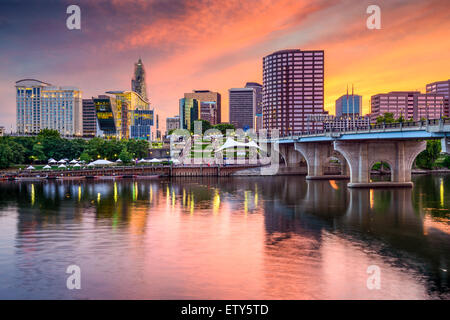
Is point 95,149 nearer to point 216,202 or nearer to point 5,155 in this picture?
point 5,155

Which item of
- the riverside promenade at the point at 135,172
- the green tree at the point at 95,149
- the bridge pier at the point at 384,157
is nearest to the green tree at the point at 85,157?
the green tree at the point at 95,149

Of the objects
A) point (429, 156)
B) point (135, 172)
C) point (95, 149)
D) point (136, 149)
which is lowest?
point (135, 172)

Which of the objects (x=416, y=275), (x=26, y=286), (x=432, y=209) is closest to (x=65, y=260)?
(x=26, y=286)

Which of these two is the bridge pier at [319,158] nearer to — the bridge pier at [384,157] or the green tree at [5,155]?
the bridge pier at [384,157]

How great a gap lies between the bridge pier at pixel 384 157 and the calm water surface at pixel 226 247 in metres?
12.2

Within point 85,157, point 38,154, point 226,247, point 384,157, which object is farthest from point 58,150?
point 226,247

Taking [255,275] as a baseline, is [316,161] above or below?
above

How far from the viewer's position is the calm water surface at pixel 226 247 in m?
27.5

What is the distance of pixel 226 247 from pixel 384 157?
5736 cm

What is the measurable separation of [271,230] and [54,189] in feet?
201

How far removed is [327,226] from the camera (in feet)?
159

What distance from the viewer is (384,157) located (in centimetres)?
8400

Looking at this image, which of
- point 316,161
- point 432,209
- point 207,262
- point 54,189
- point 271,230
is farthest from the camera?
point 316,161
